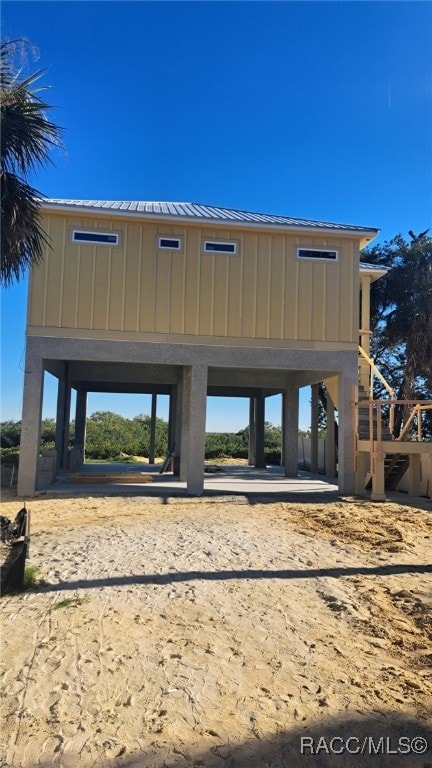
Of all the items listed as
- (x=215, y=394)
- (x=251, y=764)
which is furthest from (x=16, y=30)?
(x=215, y=394)

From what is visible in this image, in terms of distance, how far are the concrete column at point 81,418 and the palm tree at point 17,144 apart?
13.9 meters

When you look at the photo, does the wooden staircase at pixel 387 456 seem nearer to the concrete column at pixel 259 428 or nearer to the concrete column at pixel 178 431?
the concrete column at pixel 178 431

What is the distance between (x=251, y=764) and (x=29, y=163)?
6839 millimetres

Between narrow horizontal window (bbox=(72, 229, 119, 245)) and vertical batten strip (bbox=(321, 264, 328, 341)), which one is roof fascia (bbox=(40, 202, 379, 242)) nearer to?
narrow horizontal window (bbox=(72, 229, 119, 245))

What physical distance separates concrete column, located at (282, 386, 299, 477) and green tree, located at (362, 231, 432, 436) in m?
5.34

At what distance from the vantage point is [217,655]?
3.75 meters

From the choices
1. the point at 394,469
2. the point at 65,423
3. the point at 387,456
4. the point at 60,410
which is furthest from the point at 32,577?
the point at 65,423

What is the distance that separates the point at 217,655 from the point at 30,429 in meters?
9.39

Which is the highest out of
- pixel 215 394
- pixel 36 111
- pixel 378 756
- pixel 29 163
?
pixel 36 111

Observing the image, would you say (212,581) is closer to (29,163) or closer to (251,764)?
(251,764)

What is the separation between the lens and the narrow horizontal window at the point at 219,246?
13023 millimetres

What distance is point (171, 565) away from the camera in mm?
6094

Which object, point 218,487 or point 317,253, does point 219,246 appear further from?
point 218,487

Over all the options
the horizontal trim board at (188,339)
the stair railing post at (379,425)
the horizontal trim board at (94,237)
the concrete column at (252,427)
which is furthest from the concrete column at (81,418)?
the stair railing post at (379,425)
